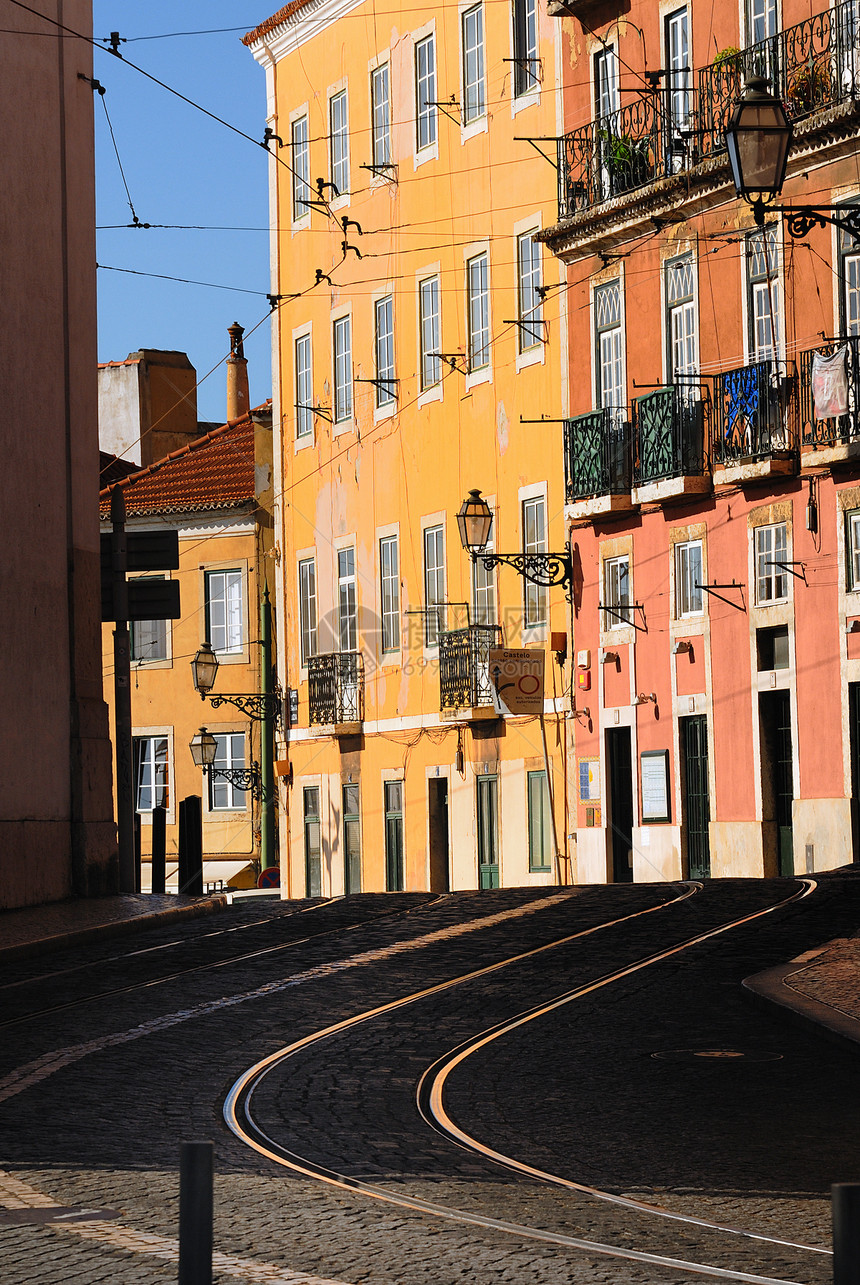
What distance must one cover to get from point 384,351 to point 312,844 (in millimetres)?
9346

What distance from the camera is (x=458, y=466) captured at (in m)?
34.6

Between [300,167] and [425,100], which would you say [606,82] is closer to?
[425,100]

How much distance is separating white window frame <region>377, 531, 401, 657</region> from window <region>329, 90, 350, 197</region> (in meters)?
6.75

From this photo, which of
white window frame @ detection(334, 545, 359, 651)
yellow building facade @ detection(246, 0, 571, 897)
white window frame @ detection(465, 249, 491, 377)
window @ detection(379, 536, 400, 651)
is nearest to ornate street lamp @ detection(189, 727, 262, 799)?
yellow building facade @ detection(246, 0, 571, 897)

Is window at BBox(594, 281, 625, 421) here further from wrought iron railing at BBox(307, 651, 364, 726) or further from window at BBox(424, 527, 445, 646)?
wrought iron railing at BBox(307, 651, 364, 726)

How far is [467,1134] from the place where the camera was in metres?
9.09

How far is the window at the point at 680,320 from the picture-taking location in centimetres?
2900

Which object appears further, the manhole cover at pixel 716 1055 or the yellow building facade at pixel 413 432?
the yellow building facade at pixel 413 432

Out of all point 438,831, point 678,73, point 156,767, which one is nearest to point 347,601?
point 438,831

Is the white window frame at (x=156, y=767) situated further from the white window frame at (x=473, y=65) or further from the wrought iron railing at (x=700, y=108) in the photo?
the wrought iron railing at (x=700, y=108)

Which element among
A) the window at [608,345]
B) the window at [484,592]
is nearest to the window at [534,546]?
the window at [484,592]

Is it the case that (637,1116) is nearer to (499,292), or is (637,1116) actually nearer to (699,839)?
(699,839)

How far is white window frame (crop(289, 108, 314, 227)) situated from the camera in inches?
1583

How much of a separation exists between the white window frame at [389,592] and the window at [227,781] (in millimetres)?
9325
